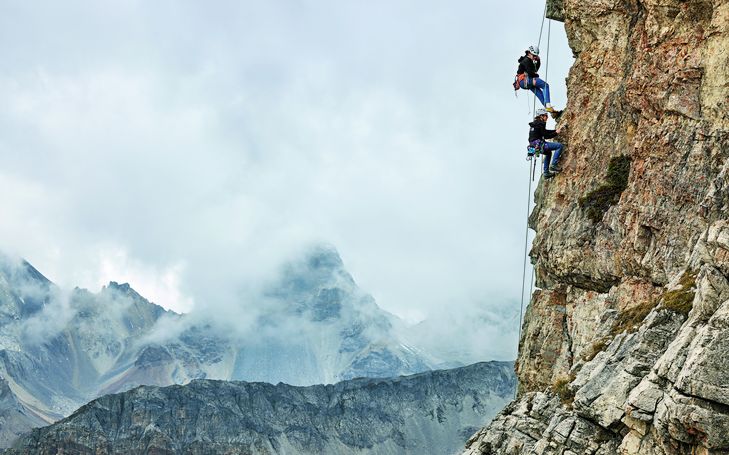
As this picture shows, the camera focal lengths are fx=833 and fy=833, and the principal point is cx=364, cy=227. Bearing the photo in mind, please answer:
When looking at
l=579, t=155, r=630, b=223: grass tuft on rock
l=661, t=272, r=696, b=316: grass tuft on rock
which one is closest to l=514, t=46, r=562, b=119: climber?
l=579, t=155, r=630, b=223: grass tuft on rock

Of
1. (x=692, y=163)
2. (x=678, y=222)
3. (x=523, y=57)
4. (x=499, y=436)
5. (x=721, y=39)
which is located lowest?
(x=499, y=436)

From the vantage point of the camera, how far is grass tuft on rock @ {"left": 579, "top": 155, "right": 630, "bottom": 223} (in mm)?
43062

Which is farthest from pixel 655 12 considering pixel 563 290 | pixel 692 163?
pixel 563 290

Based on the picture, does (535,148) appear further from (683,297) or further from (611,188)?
(683,297)

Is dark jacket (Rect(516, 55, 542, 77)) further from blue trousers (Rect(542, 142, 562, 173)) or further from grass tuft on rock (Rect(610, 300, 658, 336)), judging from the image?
grass tuft on rock (Rect(610, 300, 658, 336))

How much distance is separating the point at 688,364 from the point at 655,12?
23445 mm

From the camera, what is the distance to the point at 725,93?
34.9 meters

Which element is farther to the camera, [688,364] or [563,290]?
[563,290]

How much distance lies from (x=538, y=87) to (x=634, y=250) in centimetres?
1243

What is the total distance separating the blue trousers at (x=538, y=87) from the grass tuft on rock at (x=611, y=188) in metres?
5.94

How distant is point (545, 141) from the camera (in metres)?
46.7

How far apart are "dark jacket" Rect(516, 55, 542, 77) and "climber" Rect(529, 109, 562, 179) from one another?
7.92 feet

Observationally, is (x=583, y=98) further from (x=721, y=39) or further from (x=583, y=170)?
(x=721, y=39)

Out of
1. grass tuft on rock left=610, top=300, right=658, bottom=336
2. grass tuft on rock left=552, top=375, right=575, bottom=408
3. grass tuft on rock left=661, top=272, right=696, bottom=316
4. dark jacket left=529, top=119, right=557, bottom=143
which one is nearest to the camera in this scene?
grass tuft on rock left=661, top=272, right=696, bottom=316
